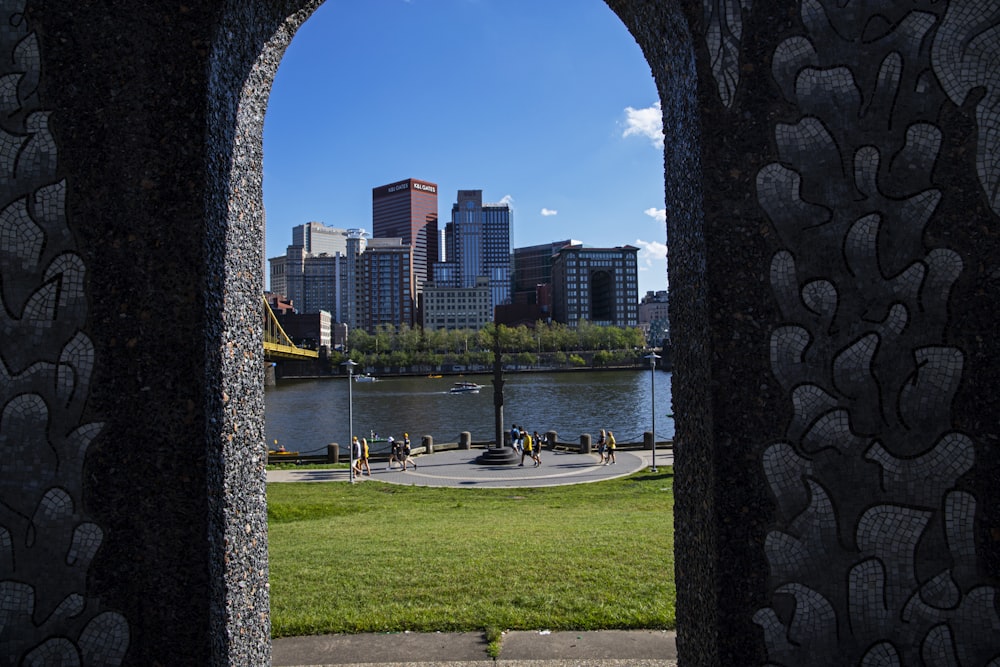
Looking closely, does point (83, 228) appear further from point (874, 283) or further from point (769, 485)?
point (874, 283)

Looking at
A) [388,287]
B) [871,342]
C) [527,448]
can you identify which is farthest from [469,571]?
[388,287]

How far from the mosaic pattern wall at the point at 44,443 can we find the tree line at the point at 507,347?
A: 91.4m

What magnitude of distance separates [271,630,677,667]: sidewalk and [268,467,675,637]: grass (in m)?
0.15

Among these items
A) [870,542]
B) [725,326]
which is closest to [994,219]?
[725,326]

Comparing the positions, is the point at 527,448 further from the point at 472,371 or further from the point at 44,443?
the point at 472,371

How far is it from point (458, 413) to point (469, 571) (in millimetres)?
36469

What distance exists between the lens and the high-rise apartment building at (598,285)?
13912 cm

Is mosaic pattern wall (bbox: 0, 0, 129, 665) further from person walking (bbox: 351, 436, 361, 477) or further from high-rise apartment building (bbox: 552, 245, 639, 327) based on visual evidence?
high-rise apartment building (bbox: 552, 245, 639, 327)

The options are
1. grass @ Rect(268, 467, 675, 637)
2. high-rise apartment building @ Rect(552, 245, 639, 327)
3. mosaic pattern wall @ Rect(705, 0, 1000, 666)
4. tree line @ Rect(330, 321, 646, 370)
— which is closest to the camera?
mosaic pattern wall @ Rect(705, 0, 1000, 666)

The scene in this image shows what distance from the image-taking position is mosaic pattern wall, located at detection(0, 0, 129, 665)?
3.12 metres

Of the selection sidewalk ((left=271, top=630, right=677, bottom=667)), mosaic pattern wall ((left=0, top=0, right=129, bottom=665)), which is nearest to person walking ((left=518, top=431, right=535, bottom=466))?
sidewalk ((left=271, top=630, right=677, bottom=667))

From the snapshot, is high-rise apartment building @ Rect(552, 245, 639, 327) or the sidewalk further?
high-rise apartment building @ Rect(552, 245, 639, 327)

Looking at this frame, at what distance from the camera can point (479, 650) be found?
4.56 meters

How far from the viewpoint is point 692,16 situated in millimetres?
3246
